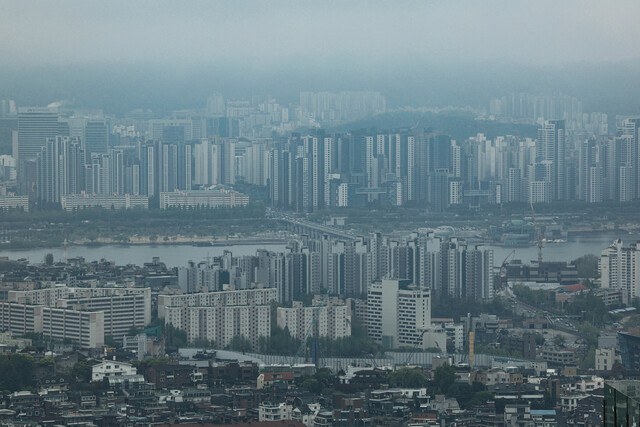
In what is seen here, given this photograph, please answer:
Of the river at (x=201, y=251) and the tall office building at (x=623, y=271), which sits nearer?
the tall office building at (x=623, y=271)

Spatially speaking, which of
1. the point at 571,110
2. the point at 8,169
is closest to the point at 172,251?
the point at 8,169

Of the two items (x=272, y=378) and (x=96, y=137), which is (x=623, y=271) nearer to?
(x=272, y=378)

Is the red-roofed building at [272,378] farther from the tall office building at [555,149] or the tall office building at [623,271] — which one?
the tall office building at [555,149]

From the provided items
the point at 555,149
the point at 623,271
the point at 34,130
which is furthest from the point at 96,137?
the point at 623,271

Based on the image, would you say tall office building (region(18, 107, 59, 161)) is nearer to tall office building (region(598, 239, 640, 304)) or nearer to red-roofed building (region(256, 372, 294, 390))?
tall office building (region(598, 239, 640, 304))

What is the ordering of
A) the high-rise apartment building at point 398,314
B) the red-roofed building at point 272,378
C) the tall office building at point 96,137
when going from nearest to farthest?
the red-roofed building at point 272,378 → the high-rise apartment building at point 398,314 → the tall office building at point 96,137

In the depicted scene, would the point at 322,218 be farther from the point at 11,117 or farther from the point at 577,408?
the point at 577,408

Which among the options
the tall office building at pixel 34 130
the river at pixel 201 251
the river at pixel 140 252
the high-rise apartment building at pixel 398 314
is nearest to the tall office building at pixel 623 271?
the river at pixel 201 251
